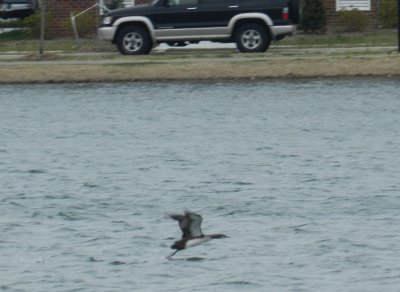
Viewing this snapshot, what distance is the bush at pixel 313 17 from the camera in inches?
1607

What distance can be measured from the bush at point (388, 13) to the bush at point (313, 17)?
168cm

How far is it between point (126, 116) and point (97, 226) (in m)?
10.5

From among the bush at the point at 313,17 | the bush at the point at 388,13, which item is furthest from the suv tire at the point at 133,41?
the bush at the point at 388,13

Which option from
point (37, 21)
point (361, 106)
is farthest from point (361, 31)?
point (361, 106)

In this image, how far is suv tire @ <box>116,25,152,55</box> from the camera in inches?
1375

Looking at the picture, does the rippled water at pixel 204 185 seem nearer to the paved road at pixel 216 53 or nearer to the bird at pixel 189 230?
the bird at pixel 189 230

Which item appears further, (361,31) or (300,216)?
(361,31)

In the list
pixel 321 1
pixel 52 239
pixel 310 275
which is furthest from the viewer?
pixel 321 1

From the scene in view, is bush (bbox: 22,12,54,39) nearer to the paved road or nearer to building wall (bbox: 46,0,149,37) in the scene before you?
building wall (bbox: 46,0,149,37)

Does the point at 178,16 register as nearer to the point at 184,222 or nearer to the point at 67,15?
the point at 67,15

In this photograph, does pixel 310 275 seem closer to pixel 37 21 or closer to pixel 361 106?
pixel 361 106

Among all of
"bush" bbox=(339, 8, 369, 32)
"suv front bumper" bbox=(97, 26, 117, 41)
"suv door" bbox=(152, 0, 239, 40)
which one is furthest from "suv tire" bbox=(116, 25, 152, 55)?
"bush" bbox=(339, 8, 369, 32)

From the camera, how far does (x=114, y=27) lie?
34.8 meters

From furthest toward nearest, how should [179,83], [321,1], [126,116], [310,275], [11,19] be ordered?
[11,19] < [321,1] < [179,83] < [126,116] < [310,275]
